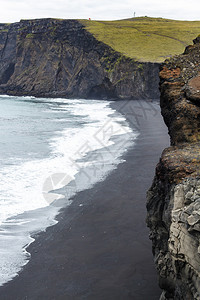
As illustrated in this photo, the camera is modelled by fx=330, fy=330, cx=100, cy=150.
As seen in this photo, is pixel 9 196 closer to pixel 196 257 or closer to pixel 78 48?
pixel 196 257

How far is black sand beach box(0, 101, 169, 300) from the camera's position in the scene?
22.8ft

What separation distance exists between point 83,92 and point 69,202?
8450 cm

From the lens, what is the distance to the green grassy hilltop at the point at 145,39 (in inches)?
3401

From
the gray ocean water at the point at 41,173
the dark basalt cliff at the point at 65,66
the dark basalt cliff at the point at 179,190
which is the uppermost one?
the dark basalt cliff at the point at 65,66

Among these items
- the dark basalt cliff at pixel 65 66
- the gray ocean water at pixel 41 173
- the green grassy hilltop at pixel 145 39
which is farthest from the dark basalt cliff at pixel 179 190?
the green grassy hilltop at pixel 145 39

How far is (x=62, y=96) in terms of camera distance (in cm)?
9981

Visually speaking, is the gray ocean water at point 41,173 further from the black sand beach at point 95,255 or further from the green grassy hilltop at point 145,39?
the green grassy hilltop at point 145,39

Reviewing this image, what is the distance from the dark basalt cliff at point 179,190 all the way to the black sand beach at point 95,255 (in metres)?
1.41

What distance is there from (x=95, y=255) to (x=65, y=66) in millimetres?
104861

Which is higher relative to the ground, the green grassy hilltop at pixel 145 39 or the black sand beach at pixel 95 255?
the green grassy hilltop at pixel 145 39

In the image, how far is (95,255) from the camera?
829 cm

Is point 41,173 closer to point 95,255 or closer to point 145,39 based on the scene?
point 95,255

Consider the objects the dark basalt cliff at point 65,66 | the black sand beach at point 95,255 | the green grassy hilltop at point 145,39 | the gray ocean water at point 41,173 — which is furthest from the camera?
the green grassy hilltop at point 145,39

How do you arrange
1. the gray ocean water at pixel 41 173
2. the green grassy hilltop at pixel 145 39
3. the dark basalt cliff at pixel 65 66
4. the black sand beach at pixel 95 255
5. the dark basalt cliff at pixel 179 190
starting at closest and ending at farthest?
Answer: the dark basalt cliff at pixel 179 190, the black sand beach at pixel 95 255, the gray ocean water at pixel 41 173, the dark basalt cliff at pixel 65 66, the green grassy hilltop at pixel 145 39
